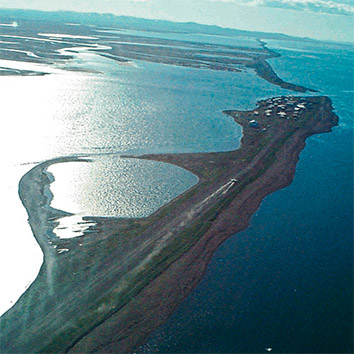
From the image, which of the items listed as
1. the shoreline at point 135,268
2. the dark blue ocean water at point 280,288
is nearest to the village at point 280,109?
the shoreline at point 135,268

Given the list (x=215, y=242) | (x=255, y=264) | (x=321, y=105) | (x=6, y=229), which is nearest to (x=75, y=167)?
(x=6, y=229)

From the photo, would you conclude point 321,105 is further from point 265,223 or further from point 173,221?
point 173,221

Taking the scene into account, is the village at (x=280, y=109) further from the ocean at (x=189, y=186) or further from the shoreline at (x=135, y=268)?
the shoreline at (x=135, y=268)

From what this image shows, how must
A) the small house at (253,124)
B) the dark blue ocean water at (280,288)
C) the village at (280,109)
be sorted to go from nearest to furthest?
1. the dark blue ocean water at (280,288)
2. the small house at (253,124)
3. the village at (280,109)

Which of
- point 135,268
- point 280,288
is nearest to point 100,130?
point 135,268

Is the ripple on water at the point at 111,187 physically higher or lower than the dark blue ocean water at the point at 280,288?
higher
